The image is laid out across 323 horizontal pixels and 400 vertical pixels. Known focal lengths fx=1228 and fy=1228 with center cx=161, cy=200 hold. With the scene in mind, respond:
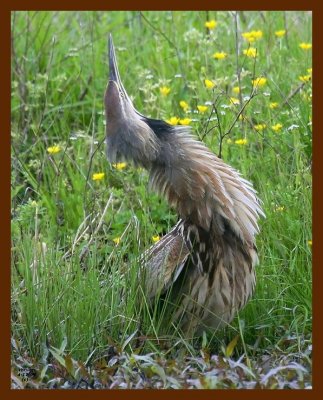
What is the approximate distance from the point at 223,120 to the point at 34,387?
92.8 inches

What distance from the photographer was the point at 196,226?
5539 millimetres

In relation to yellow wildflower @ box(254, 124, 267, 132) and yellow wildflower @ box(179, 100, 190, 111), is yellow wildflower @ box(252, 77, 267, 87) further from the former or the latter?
yellow wildflower @ box(179, 100, 190, 111)

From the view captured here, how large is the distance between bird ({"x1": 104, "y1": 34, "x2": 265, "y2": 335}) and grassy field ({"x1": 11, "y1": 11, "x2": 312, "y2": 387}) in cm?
13

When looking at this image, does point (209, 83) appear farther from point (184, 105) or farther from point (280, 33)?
point (280, 33)

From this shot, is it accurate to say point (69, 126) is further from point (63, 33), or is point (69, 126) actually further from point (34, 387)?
point (34, 387)

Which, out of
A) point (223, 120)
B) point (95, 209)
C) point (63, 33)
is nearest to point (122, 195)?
point (95, 209)

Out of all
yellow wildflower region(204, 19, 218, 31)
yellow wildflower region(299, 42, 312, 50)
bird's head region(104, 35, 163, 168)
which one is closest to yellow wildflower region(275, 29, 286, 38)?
yellow wildflower region(299, 42, 312, 50)

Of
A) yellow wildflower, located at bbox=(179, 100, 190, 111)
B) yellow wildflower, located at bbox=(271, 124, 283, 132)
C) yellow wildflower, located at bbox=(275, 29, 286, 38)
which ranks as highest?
yellow wildflower, located at bbox=(275, 29, 286, 38)

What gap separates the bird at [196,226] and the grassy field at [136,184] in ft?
0.43

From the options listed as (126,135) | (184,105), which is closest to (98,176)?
(184,105)

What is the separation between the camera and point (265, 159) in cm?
652

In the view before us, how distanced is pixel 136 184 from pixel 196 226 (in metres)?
1.54

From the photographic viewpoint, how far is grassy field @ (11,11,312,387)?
524 centimetres

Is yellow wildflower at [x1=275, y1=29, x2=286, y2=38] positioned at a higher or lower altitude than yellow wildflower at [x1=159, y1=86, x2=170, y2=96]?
higher
